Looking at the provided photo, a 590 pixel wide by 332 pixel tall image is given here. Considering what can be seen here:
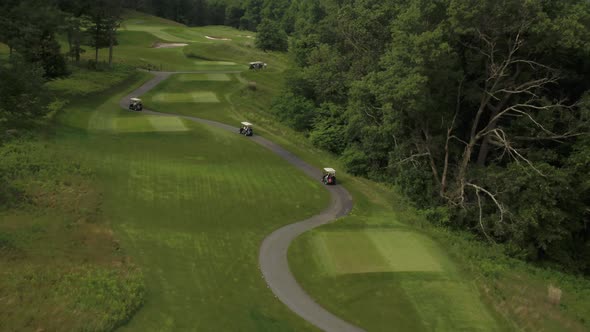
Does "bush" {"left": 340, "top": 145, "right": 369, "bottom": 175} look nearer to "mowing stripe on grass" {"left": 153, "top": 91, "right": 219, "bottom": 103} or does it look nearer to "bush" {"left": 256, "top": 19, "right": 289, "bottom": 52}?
"mowing stripe on grass" {"left": 153, "top": 91, "right": 219, "bottom": 103}

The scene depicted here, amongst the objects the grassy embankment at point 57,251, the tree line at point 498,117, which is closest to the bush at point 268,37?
the tree line at point 498,117

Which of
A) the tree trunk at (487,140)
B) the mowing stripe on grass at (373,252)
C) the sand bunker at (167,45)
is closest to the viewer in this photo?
the mowing stripe on grass at (373,252)

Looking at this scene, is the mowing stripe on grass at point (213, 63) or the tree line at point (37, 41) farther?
the mowing stripe on grass at point (213, 63)

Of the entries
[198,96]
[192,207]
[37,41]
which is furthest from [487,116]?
[37,41]

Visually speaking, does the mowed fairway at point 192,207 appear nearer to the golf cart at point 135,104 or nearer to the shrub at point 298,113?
the golf cart at point 135,104

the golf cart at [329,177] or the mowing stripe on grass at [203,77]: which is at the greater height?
the mowing stripe on grass at [203,77]

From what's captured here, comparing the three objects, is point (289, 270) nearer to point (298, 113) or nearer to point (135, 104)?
point (135, 104)

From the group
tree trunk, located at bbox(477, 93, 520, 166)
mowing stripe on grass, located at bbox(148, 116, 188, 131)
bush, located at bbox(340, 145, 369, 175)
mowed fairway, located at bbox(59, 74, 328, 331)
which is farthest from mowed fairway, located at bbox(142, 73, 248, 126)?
tree trunk, located at bbox(477, 93, 520, 166)
